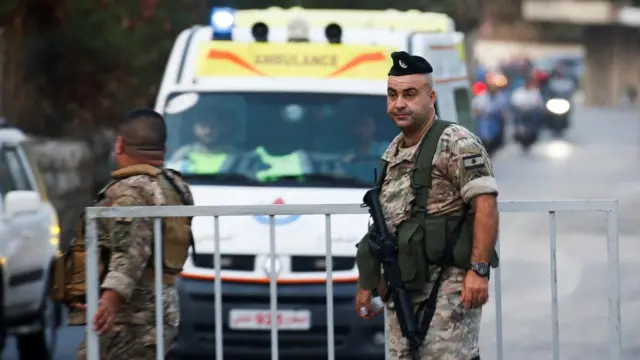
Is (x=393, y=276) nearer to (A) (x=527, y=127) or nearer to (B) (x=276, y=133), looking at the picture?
(B) (x=276, y=133)

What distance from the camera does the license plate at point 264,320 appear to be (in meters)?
8.04

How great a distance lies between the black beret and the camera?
5.43 m

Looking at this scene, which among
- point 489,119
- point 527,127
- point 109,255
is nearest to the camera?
point 109,255

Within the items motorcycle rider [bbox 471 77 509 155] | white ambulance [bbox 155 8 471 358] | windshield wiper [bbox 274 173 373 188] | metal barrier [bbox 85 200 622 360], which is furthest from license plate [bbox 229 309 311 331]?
motorcycle rider [bbox 471 77 509 155]

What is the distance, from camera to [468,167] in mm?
5277

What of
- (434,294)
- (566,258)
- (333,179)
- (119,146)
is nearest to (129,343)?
(119,146)

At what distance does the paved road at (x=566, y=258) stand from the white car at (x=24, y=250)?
2.51 ft

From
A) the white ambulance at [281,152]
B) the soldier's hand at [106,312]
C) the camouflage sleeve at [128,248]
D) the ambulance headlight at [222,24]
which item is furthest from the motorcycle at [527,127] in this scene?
the soldier's hand at [106,312]

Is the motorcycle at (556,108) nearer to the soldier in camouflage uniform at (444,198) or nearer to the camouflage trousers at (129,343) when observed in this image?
the camouflage trousers at (129,343)

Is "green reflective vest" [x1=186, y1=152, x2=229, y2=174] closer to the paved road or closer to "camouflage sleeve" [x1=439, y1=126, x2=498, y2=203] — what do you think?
the paved road

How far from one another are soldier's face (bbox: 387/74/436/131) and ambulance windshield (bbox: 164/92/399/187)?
357cm

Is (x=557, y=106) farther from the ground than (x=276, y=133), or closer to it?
farther from the ground

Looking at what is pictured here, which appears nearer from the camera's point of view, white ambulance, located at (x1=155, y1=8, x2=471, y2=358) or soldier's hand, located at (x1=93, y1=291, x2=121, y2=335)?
soldier's hand, located at (x1=93, y1=291, x2=121, y2=335)

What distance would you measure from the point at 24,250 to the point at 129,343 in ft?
12.2
